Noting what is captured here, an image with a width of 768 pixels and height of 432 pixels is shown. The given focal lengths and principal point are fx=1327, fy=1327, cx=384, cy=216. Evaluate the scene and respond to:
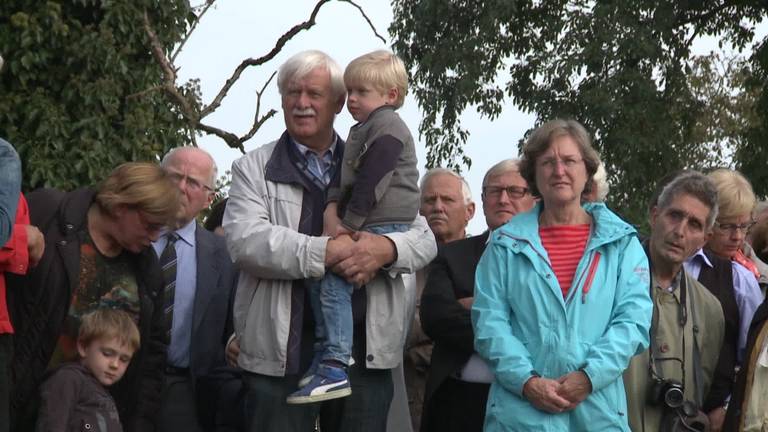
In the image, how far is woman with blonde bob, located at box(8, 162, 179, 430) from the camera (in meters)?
5.09

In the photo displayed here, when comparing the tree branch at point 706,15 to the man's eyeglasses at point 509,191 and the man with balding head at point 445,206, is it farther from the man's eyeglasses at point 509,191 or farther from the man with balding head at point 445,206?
the man's eyeglasses at point 509,191

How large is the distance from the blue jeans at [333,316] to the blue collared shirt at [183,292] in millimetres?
1020

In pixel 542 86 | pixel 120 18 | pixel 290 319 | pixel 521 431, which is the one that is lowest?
pixel 521 431

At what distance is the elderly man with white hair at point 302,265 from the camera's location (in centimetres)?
515

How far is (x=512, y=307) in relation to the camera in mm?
5172

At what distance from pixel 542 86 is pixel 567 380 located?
16406 millimetres

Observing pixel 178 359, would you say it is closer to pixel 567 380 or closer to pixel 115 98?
pixel 567 380

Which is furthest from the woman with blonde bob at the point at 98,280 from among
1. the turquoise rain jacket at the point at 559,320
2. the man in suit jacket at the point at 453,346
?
the turquoise rain jacket at the point at 559,320

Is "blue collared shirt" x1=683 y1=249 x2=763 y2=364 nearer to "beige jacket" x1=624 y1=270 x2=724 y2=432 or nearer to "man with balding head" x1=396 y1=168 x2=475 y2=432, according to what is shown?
"beige jacket" x1=624 y1=270 x2=724 y2=432

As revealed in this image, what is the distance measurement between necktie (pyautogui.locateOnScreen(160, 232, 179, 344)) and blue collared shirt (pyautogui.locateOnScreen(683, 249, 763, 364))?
2.40m

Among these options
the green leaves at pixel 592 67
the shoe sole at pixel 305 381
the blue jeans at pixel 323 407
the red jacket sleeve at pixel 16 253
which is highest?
the green leaves at pixel 592 67

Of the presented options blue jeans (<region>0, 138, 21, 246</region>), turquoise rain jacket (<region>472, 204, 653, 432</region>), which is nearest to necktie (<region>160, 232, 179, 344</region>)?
blue jeans (<region>0, 138, 21, 246</region>)

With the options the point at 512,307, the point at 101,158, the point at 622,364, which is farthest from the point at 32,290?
the point at 101,158

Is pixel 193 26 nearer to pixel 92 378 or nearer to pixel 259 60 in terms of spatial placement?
pixel 259 60
